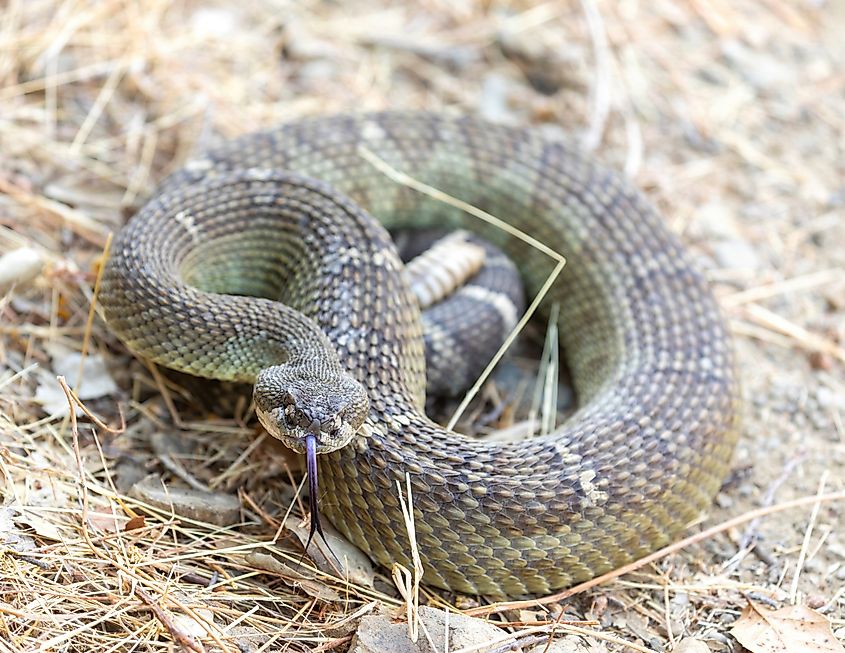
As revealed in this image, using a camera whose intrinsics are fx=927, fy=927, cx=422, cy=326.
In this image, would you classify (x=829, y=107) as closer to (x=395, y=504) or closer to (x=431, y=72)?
(x=431, y=72)

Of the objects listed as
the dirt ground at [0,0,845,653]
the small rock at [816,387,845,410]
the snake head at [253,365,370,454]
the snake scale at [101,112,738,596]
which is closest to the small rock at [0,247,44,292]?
the dirt ground at [0,0,845,653]

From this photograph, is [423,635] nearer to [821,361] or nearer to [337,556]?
[337,556]

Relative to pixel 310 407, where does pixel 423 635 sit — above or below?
below

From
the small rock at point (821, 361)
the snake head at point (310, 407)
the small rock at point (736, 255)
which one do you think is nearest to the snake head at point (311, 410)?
the snake head at point (310, 407)

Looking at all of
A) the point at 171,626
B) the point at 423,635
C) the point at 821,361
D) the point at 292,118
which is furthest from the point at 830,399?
the point at 292,118

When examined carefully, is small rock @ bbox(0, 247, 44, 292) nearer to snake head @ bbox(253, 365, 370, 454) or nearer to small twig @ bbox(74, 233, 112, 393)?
small twig @ bbox(74, 233, 112, 393)

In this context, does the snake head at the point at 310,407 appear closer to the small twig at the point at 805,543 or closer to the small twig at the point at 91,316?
the small twig at the point at 91,316
